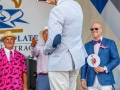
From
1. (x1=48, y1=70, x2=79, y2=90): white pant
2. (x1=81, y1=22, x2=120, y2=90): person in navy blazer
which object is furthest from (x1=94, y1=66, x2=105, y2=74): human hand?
(x1=48, y1=70, x2=79, y2=90): white pant

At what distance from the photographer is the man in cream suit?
11.3 feet

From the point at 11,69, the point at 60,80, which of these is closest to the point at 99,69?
the point at 11,69

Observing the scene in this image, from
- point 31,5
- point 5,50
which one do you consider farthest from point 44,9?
point 5,50

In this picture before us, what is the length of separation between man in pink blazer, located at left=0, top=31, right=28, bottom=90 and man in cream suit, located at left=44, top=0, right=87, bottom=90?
133cm

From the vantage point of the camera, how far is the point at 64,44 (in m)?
3.52

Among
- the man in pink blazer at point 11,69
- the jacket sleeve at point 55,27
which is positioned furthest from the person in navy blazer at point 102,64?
the jacket sleeve at point 55,27

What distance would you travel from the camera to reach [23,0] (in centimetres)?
592

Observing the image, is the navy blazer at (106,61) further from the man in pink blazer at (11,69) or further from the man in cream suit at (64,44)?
the man in cream suit at (64,44)

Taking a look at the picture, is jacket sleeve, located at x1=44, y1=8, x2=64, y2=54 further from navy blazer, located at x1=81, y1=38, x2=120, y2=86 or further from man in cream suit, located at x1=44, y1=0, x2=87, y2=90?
navy blazer, located at x1=81, y1=38, x2=120, y2=86

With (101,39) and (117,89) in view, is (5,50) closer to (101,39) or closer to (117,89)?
(101,39)

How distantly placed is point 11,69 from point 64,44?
1480 millimetres

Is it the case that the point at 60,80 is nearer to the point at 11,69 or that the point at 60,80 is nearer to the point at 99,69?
the point at 99,69

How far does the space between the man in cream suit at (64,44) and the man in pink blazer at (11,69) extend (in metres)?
1.33

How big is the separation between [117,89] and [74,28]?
2.80 m
